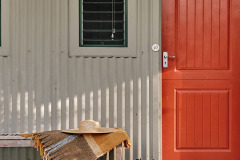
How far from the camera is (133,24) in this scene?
4262 millimetres

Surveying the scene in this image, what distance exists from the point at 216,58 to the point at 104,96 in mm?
1406

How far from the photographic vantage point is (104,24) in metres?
4.31

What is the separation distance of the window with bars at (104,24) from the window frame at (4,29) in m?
0.87

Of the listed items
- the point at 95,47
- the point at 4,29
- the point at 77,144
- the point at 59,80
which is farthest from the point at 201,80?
the point at 4,29

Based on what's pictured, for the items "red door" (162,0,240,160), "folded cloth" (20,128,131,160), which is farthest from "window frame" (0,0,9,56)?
"red door" (162,0,240,160)

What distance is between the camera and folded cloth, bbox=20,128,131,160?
3209 mm

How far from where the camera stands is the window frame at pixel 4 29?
13.9ft

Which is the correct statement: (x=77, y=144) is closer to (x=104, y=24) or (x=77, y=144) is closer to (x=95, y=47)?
(x=95, y=47)

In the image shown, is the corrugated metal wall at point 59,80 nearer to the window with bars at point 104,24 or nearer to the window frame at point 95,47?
the window frame at point 95,47

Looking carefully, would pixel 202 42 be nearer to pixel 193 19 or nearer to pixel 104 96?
pixel 193 19

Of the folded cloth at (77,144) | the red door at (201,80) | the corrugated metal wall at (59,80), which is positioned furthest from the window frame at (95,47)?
the folded cloth at (77,144)

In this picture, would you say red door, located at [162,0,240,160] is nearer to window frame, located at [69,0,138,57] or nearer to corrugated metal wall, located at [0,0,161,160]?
corrugated metal wall, located at [0,0,161,160]

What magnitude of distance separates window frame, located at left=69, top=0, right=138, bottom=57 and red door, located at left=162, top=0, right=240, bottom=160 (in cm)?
40

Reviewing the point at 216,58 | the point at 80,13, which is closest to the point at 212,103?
the point at 216,58
